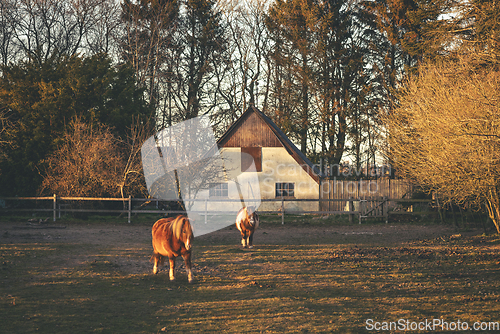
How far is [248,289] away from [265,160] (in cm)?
2305

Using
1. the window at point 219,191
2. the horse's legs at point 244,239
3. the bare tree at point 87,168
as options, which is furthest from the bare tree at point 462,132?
the window at point 219,191

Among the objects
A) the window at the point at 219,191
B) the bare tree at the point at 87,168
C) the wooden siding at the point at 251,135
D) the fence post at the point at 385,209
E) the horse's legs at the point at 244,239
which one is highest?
the wooden siding at the point at 251,135

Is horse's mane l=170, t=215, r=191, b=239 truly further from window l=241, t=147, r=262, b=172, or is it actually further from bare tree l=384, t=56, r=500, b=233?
window l=241, t=147, r=262, b=172

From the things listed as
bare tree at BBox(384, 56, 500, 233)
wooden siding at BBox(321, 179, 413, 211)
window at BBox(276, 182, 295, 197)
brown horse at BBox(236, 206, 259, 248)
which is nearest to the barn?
window at BBox(276, 182, 295, 197)

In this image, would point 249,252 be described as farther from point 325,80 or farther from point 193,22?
point 193,22

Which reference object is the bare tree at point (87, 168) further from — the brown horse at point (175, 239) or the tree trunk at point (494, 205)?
the tree trunk at point (494, 205)

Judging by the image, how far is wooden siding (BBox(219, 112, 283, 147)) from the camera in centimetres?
3158

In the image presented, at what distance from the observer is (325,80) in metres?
36.2

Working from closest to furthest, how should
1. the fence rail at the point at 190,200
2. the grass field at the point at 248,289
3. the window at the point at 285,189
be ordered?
the grass field at the point at 248,289
the fence rail at the point at 190,200
the window at the point at 285,189

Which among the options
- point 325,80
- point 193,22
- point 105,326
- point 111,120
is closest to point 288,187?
point 325,80

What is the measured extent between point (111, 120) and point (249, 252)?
17.0 m

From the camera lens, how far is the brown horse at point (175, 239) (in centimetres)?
890

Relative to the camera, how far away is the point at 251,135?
31.6 m

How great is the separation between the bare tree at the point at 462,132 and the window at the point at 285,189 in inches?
614
